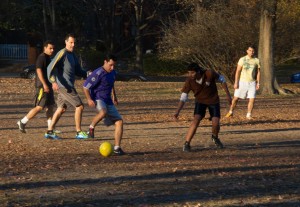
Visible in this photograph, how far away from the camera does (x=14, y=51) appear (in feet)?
195

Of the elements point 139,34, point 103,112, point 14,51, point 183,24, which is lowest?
point 14,51

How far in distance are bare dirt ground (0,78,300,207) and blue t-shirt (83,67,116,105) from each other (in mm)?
903

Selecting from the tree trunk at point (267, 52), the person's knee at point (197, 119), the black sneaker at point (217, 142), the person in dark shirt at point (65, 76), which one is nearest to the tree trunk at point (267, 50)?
the tree trunk at point (267, 52)

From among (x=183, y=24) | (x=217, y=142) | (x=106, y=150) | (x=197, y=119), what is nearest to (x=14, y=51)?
(x=183, y=24)

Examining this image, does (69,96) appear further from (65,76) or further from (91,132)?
(91,132)

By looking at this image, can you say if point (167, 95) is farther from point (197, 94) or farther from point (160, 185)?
point (160, 185)

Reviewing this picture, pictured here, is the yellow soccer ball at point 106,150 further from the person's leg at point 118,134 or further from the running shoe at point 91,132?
the running shoe at point 91,132

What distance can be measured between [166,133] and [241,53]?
1840cm

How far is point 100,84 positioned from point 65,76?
167 cm

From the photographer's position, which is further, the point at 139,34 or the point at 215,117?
the point at 139,34

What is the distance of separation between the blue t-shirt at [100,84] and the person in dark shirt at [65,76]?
1473mm

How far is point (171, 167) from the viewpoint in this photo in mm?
11102

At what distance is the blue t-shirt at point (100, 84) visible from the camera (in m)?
12.8

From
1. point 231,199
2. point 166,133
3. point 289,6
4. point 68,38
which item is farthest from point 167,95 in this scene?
point 231,199
